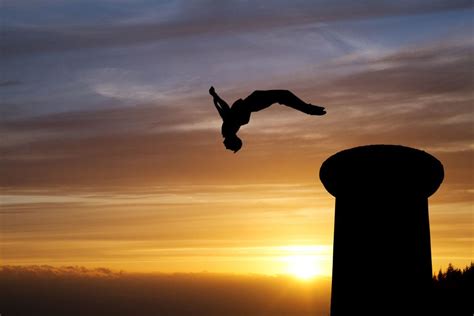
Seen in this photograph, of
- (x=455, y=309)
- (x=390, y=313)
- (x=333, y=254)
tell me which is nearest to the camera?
(x=390, y=313)

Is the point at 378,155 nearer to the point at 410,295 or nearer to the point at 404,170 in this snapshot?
the point at 404,170

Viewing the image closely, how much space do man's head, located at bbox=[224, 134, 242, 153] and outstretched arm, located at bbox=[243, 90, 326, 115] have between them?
42 cm

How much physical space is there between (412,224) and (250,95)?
2653 millimetres

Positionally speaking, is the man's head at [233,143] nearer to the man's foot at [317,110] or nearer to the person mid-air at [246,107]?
the person mid-air at [246,107]

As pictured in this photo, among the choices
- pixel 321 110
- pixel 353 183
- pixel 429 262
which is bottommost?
pixel 429 262

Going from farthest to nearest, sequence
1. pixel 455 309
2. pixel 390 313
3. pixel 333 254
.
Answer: pixel 455 309 < pixel 333 254 < pixel 390 313

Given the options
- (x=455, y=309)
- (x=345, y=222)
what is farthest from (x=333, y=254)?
(x=455, y=309)

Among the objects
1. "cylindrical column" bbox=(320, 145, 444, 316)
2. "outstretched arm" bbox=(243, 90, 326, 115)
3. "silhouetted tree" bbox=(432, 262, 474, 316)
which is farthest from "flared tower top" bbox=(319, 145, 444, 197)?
"silhouetted tree" bbox=(432, 262, 474, 316)

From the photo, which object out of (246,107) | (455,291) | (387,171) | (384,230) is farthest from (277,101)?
(455,291)

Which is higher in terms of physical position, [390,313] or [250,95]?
[250,95]

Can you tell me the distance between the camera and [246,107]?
1101 cm

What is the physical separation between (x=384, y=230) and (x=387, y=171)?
29.4 inches

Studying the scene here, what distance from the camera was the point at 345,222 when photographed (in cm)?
1092

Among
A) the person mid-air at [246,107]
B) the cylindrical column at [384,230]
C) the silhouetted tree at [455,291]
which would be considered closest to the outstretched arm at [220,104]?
the person mid-air at [246,107]
